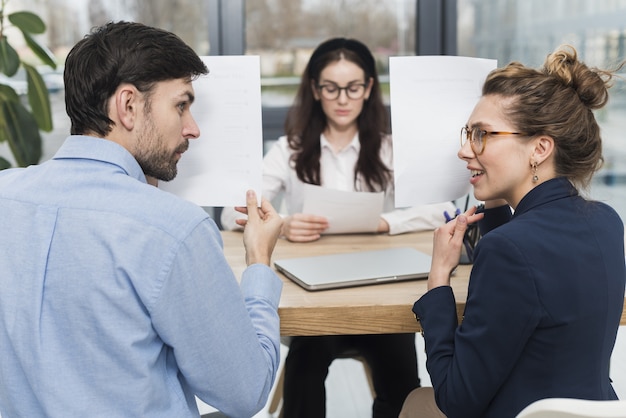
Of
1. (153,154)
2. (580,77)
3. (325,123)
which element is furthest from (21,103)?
(580,77)

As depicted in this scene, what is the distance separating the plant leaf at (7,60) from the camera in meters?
2.69

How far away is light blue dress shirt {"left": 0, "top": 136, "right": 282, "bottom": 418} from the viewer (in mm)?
921

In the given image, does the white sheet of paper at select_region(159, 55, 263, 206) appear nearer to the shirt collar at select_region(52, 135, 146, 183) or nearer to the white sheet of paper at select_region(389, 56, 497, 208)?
the white sheet of paper at select_region(389, 56, 497, 208)

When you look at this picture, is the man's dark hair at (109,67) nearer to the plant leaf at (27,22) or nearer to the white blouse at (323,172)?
the white blouse at (323,172)

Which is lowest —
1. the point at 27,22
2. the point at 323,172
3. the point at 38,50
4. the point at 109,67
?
the point at 323,172

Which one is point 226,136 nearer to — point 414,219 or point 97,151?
point 97,151

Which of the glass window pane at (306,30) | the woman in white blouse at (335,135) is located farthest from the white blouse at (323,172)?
the glass window pane at (306,30)

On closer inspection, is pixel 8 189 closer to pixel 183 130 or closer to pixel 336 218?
pixel 183 130

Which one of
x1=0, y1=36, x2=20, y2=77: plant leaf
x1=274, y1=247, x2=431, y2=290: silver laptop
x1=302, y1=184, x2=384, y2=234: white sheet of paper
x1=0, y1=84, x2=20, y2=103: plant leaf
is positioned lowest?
x1=274, y1=247, x2=431, y2=290: silver laptop

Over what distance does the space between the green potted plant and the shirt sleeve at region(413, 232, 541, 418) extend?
6.92 ft

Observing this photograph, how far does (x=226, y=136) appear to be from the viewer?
4.97 ft

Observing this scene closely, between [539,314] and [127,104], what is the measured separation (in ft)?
2.16

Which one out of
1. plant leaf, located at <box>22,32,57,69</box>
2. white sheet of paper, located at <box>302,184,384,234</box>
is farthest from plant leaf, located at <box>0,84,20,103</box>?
white sheet of paper, located at <box>302,184,384,234</box>

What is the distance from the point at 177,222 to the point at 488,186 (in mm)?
582
